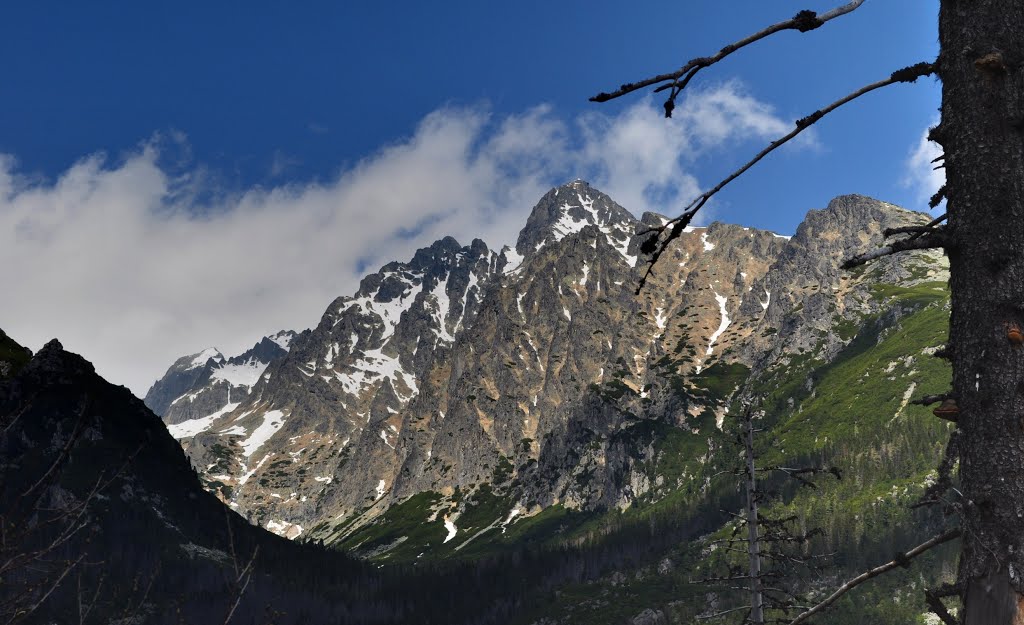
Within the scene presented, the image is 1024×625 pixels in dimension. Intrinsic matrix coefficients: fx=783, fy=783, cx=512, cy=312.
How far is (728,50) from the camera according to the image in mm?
4961

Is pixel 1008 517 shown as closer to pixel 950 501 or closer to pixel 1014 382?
pixel 950 501

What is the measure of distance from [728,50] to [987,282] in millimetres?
2205

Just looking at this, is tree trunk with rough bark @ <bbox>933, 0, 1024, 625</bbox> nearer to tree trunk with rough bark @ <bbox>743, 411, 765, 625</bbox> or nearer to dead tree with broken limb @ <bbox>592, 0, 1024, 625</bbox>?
dead tree with broken limb @ <bbox>592, 0, 1024, 625</bbox>

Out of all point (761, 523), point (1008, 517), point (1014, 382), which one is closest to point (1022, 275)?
point (1014, 382)

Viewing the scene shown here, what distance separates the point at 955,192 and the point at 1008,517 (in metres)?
2.09

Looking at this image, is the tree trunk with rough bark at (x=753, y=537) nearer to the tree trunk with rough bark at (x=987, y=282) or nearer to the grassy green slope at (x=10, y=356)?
the tree trunk with rough bark at (x=987, y=282)

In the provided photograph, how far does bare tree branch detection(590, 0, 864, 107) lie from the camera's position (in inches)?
193

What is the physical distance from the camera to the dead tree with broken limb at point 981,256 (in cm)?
473

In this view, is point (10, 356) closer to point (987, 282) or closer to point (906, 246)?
point (906, 246)

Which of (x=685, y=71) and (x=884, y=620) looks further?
(x=884, y=620)

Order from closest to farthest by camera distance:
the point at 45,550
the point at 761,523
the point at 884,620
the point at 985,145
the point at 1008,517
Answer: the point at 1008,517 → the point at 985,145 → the point at 45,550 → the point at 761,523 → the point at 884,620

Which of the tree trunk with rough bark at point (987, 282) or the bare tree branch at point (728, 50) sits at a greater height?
the bare tree branch at point (728, 50)

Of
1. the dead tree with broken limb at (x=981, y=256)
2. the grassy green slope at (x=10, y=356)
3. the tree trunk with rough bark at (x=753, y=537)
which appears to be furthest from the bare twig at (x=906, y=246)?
the grassy green slope at (x=10, y=356)

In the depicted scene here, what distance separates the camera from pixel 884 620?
609 ft
